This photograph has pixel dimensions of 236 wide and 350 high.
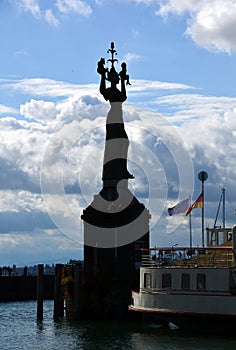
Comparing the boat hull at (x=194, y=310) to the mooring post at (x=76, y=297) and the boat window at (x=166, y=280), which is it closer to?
the boat window at (x=166, y=280)

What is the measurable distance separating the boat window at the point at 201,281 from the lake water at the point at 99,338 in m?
2.96

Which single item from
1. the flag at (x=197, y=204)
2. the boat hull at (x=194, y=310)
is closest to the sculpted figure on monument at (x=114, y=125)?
the flag at (x=197, y=204)

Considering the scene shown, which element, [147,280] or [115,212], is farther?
[115,212]

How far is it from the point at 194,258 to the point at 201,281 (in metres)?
2.27

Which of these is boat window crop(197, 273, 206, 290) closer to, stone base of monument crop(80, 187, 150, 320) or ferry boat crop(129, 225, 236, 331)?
ferry boat crop(129, 225, 236, 331)

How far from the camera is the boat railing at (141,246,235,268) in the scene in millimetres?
45969

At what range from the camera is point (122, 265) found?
60.1 m

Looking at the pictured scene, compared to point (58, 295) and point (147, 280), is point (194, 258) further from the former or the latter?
point (58, 295)

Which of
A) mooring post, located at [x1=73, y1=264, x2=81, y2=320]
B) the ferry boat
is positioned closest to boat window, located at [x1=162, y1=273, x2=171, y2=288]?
the ferry boat

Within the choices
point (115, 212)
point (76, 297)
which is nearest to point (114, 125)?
point (115, 212)

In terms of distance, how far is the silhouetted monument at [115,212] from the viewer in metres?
60.4

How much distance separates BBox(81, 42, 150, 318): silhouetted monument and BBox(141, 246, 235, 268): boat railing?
842 cm

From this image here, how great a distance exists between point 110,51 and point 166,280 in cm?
2497

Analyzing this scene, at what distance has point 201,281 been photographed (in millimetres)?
45812
